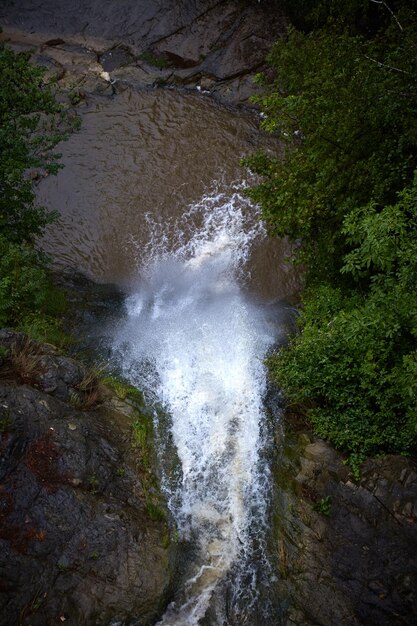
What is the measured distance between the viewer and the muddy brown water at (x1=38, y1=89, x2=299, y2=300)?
11.7 metres

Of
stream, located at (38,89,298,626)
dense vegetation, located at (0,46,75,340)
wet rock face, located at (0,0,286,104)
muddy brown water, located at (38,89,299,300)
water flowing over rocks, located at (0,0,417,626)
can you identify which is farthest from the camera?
wet rock face, located at (0,0,286,104)

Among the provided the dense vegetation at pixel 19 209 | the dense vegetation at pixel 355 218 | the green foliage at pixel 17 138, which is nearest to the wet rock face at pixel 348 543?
A: the dense vegetation at pixel 355 218

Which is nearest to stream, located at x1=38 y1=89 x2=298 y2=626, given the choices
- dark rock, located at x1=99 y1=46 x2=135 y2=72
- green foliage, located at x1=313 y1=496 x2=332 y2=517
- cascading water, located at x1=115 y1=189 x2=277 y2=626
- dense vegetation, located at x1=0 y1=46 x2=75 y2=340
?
cascading water, located at x1=115 y1=189 x2=277 y2=626

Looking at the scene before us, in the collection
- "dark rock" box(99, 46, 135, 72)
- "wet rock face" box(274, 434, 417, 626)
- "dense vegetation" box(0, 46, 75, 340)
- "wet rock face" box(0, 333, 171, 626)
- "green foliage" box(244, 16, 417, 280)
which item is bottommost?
"wet rock face" box(0, 333, 171, 626)

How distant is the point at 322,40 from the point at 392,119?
10.2 ft

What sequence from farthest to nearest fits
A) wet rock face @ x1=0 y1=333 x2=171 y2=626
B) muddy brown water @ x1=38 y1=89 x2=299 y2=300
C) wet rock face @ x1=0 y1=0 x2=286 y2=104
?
wet rock face @ x1=0 y1=0 x2=286 y2=104 → muddy brown water @ x1=38 y1=89 x2=299 y2=300 → wet rock face @ x1=0 y1=333 x2=171 y2=626

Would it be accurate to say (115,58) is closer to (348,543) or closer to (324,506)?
(324,506)

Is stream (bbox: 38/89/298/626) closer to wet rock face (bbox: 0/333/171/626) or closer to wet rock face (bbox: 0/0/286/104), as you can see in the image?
wet rock face (bbox: 0/333/171/626)

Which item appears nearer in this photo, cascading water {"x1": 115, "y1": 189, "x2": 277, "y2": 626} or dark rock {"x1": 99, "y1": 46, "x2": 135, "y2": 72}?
cascading water {"x1": 115, "y1": 189, "x2": 277, "y2": 626}

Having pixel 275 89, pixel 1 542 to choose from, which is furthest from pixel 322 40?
pixel 1 542

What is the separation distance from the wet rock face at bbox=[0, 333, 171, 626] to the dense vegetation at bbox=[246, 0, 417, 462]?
3429 millimetres

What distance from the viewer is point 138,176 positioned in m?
13.3

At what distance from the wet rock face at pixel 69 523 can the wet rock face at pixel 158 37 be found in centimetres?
1161

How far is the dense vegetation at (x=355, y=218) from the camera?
723cm
